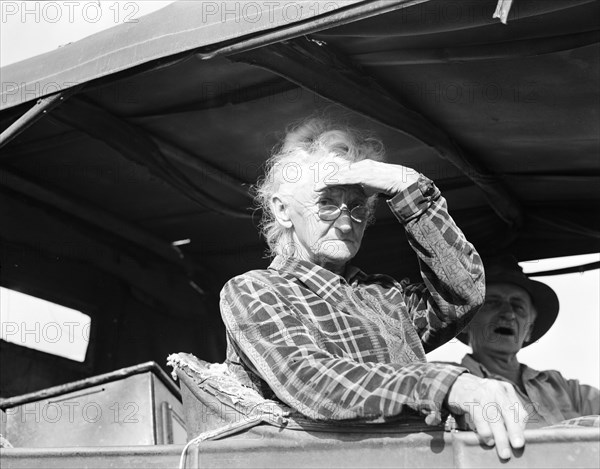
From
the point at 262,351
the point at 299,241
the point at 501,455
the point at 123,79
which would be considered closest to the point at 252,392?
the point at 262,351

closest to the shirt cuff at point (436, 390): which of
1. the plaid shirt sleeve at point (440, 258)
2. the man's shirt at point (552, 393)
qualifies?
the plaid shirt sleeve at point (440, 258)

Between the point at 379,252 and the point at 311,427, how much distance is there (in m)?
2.02

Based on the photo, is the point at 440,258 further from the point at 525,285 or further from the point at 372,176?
the point at 525,285

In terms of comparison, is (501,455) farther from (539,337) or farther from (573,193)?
(539,337)

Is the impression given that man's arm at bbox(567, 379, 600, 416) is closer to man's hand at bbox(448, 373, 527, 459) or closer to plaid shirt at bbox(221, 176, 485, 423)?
plaid shirt at bbox(221, 176, 485, 423)

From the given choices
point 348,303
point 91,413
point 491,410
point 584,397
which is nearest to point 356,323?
point 348,303

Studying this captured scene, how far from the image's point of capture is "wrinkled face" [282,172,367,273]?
3071 millimetres

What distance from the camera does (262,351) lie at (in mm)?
2734

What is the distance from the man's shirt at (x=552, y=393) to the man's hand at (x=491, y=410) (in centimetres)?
199

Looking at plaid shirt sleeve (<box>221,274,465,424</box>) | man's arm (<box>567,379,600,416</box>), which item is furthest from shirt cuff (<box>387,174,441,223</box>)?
man's arm (<box>567,379,600,416</box>)

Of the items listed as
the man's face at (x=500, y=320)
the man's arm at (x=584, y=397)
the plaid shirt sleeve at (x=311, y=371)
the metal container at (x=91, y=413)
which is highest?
the man's face at (x=500, y=320)

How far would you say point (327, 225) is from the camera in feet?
10.1

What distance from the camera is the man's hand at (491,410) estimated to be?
233cm

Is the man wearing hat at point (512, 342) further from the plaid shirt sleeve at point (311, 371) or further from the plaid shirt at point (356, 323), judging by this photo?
the plaid shirt sleeve at point (311, 371)
